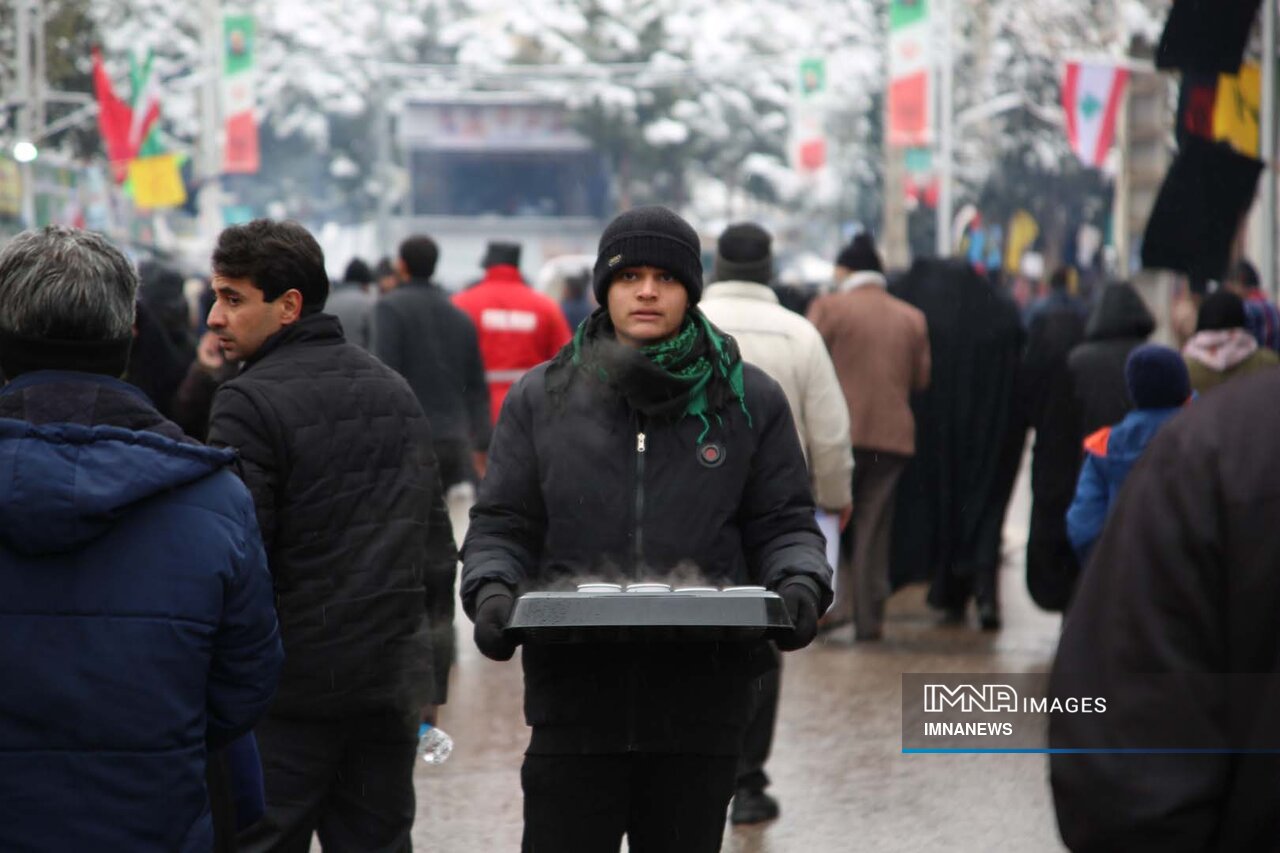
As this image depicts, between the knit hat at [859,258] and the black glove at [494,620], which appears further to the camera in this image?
the knit hat at [859,258]

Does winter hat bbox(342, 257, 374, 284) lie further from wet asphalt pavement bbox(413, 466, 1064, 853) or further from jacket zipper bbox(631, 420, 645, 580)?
jacket zipper bbox(631, 420, 645, 580)

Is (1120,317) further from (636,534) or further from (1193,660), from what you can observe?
(1193,660)

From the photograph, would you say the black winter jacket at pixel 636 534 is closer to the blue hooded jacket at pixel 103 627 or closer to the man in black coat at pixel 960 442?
the blue hooded jacket at pixel 103 627

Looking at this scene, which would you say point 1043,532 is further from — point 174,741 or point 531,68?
point 531,68

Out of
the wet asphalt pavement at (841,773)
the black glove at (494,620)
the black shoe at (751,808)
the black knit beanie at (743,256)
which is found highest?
the black knit beanie at (743,256)

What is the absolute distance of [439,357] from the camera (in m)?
10.2

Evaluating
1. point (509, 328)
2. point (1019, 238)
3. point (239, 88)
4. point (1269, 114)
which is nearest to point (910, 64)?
point (1019, 238)

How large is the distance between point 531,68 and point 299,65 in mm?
8136

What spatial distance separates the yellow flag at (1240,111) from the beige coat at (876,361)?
5.60ft

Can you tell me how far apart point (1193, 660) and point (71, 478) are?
1622mm

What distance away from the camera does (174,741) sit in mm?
3143

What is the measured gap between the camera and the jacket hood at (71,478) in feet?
9.88

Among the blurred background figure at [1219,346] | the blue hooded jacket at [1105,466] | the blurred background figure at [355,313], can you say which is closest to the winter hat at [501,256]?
the blurred background figure at [355,313]

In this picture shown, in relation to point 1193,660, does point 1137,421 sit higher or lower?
lower
